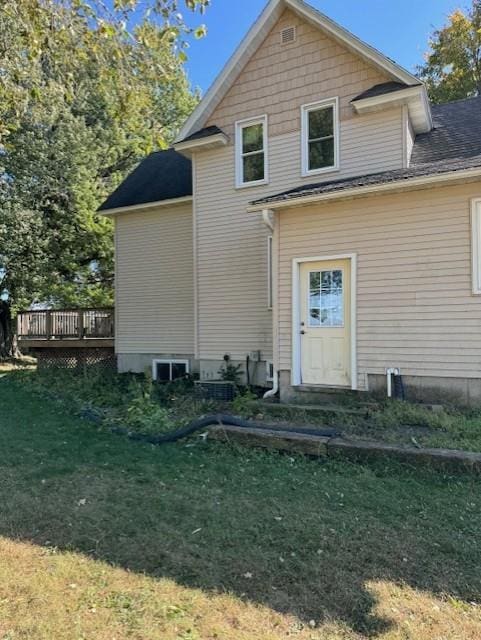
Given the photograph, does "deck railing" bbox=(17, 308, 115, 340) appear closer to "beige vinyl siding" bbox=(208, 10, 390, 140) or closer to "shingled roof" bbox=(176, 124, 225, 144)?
"shingled roof" bbox=(176, 124, 225, 144)

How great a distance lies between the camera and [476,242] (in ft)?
21.0

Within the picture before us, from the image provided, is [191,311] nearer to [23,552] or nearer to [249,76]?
[249,76]

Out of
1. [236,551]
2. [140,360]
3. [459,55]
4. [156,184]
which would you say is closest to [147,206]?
[156,184]

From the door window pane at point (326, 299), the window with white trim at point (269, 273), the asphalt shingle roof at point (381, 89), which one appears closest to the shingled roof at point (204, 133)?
the window with white trim at point (269, 273)

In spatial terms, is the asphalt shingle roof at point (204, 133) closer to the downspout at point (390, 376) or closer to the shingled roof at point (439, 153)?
the shingled roof at point (439, 153)

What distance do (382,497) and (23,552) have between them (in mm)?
2865

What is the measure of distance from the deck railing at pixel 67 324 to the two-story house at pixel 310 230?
1278mm

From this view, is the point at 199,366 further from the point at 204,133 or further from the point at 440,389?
the point at 440,389

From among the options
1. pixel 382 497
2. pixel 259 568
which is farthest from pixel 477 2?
pixel 259 568

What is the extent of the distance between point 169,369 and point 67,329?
413 centimetres

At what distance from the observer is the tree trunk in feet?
62.1

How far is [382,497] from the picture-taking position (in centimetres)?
398

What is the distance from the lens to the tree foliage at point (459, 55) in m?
18.9

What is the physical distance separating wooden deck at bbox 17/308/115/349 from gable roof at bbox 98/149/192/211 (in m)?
3.17
